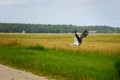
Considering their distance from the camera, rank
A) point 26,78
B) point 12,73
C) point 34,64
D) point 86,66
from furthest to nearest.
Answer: point 34,64
point 86,66
point 12,73
point 26,78

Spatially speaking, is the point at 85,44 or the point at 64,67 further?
the point at 85,44

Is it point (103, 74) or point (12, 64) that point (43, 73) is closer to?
point (103, 74)

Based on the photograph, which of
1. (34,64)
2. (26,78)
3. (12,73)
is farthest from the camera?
(34,64)

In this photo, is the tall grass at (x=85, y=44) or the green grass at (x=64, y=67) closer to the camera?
the green grass at (x=64, y=67)

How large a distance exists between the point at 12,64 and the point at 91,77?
28.8 feet

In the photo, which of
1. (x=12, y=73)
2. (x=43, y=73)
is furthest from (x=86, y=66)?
(x=12, y=73)

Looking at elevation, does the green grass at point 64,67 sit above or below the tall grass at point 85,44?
above

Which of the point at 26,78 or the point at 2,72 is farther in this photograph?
the point at 2,72

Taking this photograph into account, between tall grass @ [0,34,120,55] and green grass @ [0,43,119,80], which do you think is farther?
tall grass @ [0,34,120,55]

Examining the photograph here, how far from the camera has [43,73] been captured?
2372cm

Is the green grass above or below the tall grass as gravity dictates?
above

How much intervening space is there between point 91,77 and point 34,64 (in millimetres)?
6569

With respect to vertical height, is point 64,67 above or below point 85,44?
above

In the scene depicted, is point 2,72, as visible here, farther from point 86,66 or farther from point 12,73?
point 86,66
